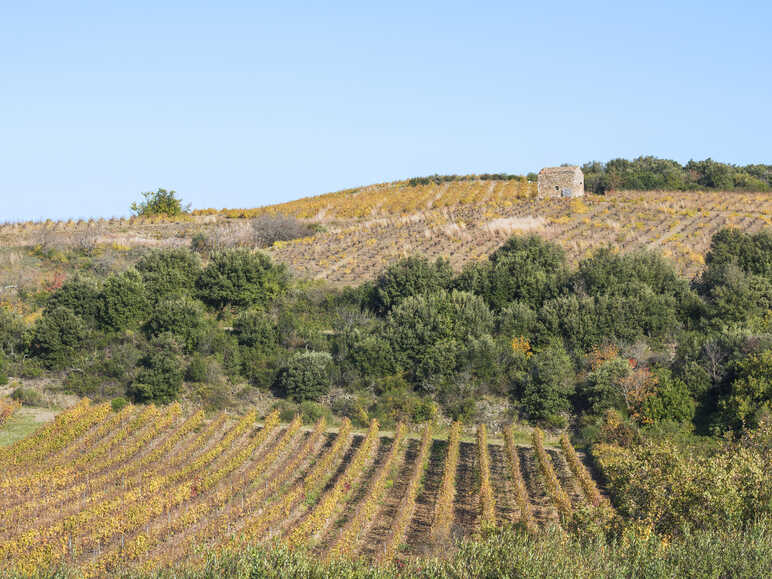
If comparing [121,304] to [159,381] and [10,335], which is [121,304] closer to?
[10,335]

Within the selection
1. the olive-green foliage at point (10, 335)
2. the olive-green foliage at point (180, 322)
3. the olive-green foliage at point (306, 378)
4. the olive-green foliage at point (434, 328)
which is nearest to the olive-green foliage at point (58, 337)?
the olive-green foliage at point (10, 335)

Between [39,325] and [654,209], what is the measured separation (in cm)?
5810

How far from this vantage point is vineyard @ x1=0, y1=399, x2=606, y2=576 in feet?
84.7

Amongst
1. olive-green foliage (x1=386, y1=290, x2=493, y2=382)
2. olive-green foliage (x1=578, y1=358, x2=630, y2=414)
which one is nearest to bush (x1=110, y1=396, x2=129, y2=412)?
olive-green foliage (x1=386, y1=290, x2=493, y2=382)

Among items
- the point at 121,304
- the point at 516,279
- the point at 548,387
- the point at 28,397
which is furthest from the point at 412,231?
the point at 28,397

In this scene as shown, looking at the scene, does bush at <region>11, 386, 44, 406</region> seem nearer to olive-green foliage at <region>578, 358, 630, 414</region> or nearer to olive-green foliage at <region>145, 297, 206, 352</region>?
olive-green foliage at <region>145, 297, 206, 352</region>

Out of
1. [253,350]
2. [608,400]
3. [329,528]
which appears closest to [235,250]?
[253,350]

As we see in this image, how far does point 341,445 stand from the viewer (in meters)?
39.7

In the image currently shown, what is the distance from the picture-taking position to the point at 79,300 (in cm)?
5231

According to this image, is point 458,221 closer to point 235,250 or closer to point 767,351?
point 235,250

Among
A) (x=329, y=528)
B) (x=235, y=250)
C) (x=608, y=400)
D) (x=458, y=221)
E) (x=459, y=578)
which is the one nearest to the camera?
(x=459, y=578)

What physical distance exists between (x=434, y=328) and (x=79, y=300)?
2268 cm

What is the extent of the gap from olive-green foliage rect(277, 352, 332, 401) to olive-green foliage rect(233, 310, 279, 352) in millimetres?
3158

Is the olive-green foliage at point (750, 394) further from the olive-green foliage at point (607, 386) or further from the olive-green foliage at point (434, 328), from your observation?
the olive-green foliage at point (434, 328)
